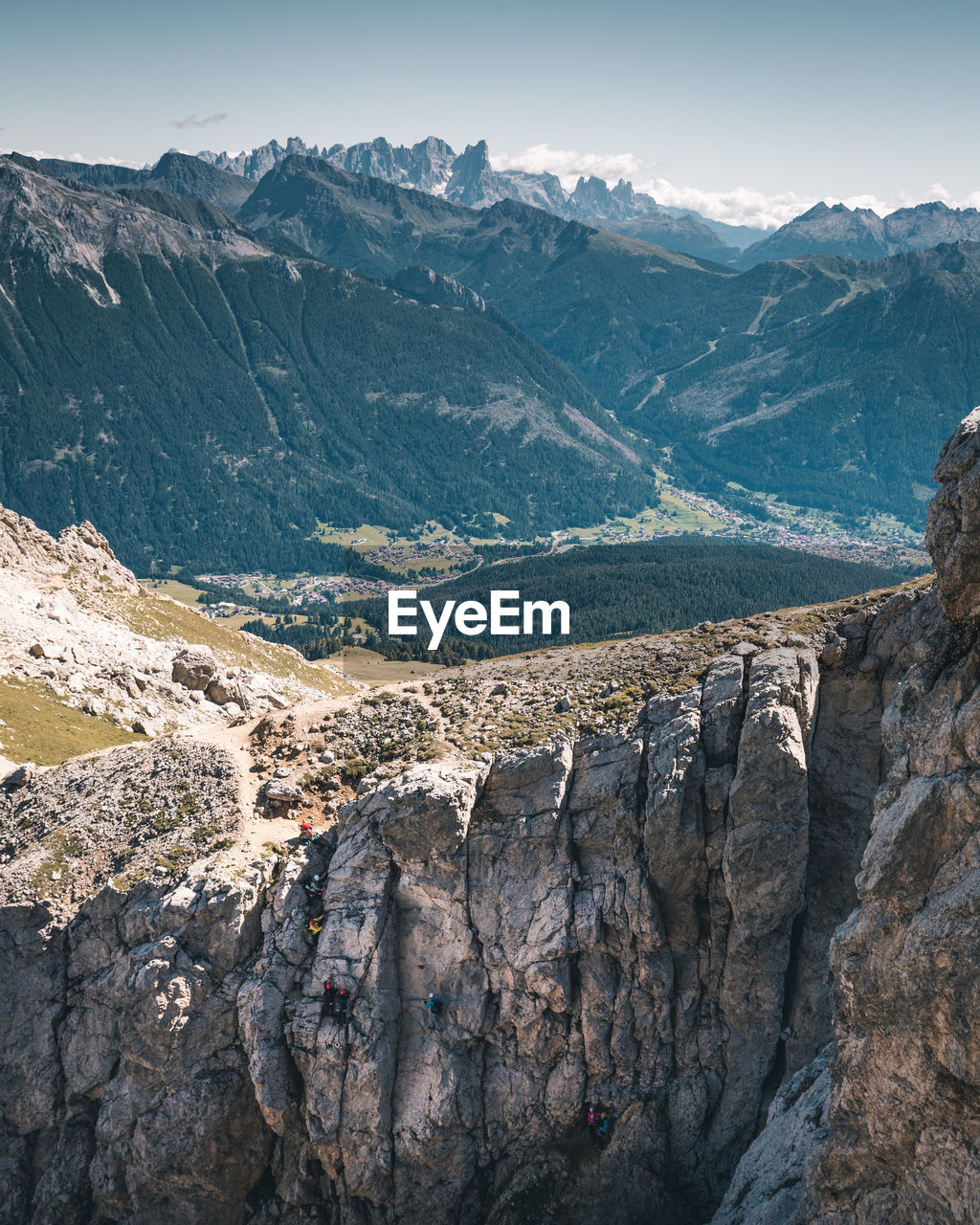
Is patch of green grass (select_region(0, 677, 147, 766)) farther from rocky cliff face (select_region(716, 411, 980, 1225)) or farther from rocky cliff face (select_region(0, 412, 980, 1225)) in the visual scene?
rocky cliff face (select_region(716, 411, 980, 1225))

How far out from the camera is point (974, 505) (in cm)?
3831

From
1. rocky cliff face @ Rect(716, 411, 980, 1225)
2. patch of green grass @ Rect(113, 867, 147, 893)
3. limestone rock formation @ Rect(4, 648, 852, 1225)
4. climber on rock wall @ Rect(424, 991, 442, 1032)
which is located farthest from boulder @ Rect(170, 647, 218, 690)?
rocky cliff face @ Rect(716, 411, 980, 1225)

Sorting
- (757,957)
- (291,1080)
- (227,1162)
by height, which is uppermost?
(757,957)

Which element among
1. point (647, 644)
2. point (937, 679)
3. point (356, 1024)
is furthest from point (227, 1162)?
point (937, 679)

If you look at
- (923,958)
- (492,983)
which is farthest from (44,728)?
(923,958)

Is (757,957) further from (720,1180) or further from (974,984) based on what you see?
(974,984)

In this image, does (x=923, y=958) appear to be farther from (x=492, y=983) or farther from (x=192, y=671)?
(x=192, y=671)

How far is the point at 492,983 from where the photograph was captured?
207 ft

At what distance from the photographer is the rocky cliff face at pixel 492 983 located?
194 feet

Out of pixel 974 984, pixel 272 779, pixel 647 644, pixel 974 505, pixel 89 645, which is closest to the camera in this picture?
pixel 974 984

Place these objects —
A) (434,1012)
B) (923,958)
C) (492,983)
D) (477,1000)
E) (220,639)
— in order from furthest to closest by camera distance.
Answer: (220,639), (492,983), (477,1000), (434,1012), (923,958)

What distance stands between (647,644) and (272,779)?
112ft

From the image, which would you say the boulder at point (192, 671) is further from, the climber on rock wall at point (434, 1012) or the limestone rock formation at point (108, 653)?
the climber on rock wall at point (434, 1012)

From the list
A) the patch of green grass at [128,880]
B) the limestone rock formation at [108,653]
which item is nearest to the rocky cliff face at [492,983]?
the patch of green grass at [128,880]
